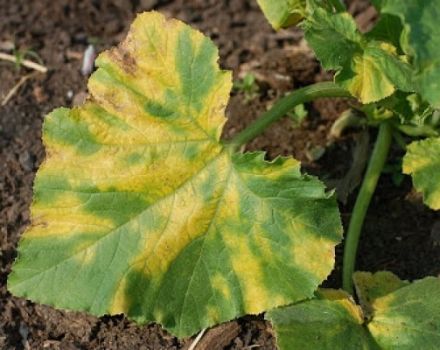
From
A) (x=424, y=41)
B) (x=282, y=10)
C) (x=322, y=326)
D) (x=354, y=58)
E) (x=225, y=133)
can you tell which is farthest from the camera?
(x=225, y=133)

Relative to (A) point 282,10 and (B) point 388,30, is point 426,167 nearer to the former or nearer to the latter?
(B) point 388,30

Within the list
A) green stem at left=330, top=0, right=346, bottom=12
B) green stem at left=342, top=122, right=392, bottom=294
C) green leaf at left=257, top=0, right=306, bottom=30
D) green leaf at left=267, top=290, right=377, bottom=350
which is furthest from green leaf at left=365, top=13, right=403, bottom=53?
green leaf at left=267, top=290, right=377, bottom=350

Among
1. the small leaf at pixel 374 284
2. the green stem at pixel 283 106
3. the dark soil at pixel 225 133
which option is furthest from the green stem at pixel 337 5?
the small leaf at pixel 374 284

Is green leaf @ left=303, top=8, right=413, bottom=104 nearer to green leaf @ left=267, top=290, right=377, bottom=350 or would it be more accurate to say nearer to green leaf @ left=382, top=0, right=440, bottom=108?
green leaf @ left=382, top=0, right=440, bottom=108

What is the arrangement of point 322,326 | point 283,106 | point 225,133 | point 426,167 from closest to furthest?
1. point 322,326
2. point 426,167
3. point 283,106
4. point 225,133

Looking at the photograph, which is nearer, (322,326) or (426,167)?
(322,326)

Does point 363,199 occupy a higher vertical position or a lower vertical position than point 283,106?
lower

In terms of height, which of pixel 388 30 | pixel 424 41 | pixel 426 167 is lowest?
pixel 426 167

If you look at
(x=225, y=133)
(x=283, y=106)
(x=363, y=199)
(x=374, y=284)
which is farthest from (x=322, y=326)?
(x=225, y=133)
